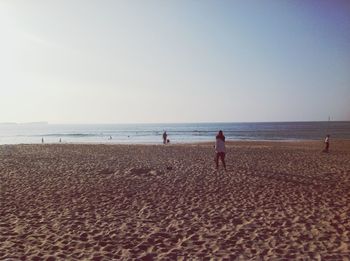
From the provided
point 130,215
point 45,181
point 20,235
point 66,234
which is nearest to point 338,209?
point 130,215

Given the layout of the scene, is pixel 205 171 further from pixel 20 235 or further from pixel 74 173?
pixel 20 235

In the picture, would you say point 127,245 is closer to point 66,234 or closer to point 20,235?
point 66,234

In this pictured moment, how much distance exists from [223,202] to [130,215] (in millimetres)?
2968

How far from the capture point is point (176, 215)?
8.94 m

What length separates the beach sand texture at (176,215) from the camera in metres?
6.49

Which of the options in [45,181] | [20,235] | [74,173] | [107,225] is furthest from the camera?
[74,173]

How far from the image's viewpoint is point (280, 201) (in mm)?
10383

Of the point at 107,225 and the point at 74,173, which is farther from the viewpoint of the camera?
the point at 74,173

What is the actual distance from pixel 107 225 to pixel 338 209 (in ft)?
20.5

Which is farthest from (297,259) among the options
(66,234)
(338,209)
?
(66,234)

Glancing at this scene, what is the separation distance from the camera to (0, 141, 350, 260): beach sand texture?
255 inches

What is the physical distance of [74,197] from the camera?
446 inches

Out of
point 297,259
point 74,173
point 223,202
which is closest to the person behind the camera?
point 297,259

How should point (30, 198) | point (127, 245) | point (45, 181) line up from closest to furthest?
point (127, 245), point (30, 198), point (45, 181)
